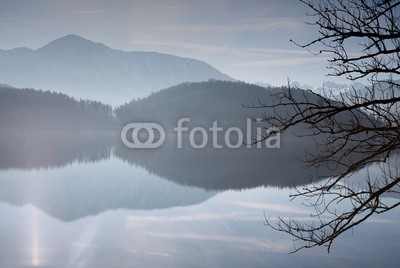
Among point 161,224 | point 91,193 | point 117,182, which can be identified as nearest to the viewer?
point 161,224

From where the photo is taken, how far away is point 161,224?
23469 millimetres

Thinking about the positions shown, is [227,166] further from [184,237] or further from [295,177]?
[184,237]

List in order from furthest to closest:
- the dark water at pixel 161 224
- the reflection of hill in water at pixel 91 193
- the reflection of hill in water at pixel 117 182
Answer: the reflection of hill in water at pixel 117 182 < the reflection of hill in water at pixel 91 193 < the dark water at pixel 161 224

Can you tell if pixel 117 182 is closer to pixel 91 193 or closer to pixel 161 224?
pixel 91 193

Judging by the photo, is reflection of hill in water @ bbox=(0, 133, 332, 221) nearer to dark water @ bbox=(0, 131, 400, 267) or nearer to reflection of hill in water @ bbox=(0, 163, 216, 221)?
reflection of hill in water @ bbox=(0, 163, 216, 221)

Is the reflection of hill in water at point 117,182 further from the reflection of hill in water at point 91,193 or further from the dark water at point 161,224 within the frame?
the dark water at point 161,224

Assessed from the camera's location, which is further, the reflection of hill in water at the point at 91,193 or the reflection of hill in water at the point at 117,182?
the reflection of hill in water at the point at 117,182

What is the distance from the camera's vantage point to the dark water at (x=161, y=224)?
52.7ft

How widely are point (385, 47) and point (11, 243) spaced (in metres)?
17.9

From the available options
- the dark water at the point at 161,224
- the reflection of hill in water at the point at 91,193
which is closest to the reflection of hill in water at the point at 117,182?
the reflection of hill in water at the point at 91,193

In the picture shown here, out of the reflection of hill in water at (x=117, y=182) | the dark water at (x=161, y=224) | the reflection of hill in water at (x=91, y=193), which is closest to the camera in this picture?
the dark water at (x=161, y=224)

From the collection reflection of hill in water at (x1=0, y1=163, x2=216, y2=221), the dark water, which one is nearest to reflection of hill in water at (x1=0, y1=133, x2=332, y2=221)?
reflection of hill in water at (x1=0, y1=163, x2=216, y2=221)

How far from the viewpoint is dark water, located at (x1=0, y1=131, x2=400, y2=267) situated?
16.1 meters

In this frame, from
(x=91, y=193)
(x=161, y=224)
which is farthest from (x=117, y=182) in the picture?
(x=161, y=224)
